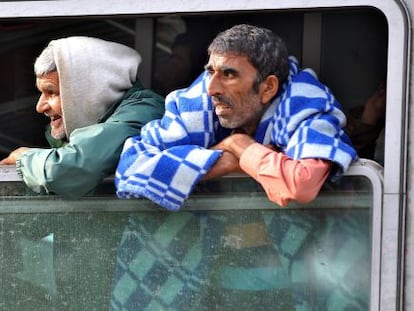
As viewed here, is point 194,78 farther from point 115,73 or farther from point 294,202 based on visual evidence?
point 294,202

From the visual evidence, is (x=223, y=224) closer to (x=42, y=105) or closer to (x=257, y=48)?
(x=257, y=48)

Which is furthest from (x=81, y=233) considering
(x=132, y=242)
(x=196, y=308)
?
(x=196, y=308)

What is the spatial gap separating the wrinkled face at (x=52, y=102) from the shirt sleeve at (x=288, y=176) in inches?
26.0

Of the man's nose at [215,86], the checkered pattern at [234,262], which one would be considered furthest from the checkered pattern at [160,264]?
the man's nose at [215,86]

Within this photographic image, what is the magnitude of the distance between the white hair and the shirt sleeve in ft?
2.31

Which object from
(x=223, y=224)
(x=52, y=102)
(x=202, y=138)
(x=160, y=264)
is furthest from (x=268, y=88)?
(x=52, y=102)

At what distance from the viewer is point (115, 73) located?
3.74 metres

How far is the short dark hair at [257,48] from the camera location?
137 inches

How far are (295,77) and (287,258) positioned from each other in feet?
1.52

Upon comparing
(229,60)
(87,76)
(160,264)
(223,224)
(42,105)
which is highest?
(229,60)

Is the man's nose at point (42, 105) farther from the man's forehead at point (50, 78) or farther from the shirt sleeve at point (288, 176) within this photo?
the shirt sleeve at point (288, 176)

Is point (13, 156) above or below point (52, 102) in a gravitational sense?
below

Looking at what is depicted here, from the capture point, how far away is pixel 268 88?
3.51 meters

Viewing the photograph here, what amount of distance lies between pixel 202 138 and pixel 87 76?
41cm
